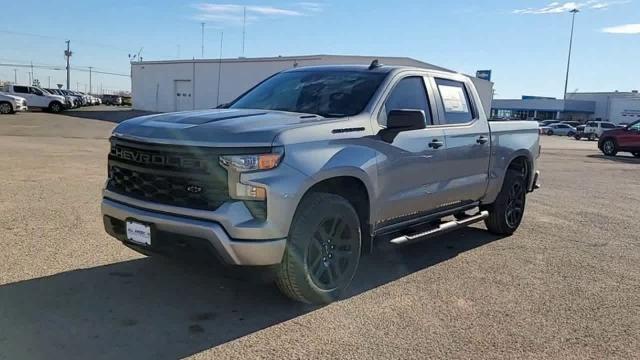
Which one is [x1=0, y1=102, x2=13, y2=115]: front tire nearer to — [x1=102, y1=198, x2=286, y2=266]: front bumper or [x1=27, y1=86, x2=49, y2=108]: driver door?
[x1=27, y1=86, x2=49, y2=108]: driver door

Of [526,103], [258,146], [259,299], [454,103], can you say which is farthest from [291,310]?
[526,103]

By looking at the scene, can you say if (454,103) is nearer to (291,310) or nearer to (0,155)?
(291,310)

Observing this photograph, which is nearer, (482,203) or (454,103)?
(454,103)

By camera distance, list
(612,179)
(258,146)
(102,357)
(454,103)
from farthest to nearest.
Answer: (612,179), (454,103), (258,146), (102,357)

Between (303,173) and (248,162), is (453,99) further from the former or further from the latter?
(248,162)

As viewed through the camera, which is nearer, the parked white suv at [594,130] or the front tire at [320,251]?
the front tire at [320,251]

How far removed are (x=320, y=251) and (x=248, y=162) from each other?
1.00 m

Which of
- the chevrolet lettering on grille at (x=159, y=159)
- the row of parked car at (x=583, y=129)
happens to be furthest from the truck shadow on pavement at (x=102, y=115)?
the row of parked car at (x=583, y=129)

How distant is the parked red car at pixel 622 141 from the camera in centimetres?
2544

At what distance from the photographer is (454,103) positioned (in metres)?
6.24

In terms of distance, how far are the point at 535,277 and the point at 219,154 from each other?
11.3 feet

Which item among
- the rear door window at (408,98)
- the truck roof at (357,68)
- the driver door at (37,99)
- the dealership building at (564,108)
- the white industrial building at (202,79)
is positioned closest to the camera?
the rear door window at (408,98)

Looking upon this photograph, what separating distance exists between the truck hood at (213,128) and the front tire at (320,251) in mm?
605

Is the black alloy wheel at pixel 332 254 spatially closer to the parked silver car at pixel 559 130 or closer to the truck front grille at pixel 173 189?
the truck front grille at pixel 173 189
